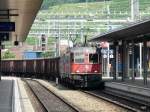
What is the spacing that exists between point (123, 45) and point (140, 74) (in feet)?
44.9

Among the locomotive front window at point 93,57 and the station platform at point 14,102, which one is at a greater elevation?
the locomotive front window at point 93,57

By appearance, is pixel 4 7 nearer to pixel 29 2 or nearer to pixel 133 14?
pixel 29 2

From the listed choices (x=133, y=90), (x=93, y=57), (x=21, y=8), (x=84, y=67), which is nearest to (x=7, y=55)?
(x=93, y=57)

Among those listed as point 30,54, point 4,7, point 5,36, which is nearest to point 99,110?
point 4,7

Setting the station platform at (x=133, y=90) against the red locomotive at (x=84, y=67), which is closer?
the station platform at (x=133, y=90)

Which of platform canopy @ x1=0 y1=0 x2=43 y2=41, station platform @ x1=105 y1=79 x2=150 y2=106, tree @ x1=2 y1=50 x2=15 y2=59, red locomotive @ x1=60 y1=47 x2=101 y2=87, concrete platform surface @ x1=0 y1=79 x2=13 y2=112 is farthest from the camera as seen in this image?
tree @ x1=2 y1=50 x2=15 y2=59

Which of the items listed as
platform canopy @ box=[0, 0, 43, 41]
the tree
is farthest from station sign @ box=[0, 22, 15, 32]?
the tree

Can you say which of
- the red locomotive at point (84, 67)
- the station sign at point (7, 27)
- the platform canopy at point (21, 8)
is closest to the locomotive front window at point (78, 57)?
the red locomotive at point (84, 67)

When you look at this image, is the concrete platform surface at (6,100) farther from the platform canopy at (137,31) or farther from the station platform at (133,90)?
the platform canopy at (137,31)

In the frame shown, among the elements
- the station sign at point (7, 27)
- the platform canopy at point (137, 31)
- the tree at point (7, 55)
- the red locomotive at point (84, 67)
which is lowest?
the red locomotive at point (84, 67)

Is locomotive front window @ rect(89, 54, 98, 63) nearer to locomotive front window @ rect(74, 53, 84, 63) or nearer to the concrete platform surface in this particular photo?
locomotive front window @ rect(74, 53, 84, 63)

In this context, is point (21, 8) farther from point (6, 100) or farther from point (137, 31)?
point (137, 31)

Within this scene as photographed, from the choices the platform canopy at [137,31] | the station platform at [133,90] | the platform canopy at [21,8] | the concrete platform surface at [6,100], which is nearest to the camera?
the concrete platform surface at [6,100]

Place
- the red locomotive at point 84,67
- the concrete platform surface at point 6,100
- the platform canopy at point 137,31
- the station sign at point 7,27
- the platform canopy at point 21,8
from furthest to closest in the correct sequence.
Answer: the red locomotive at point 84,67
the station sign at point 7,27
the platform canopy at point 137,31
the platform canopy at point 21,8
the concrete platform surface at point 6,100
